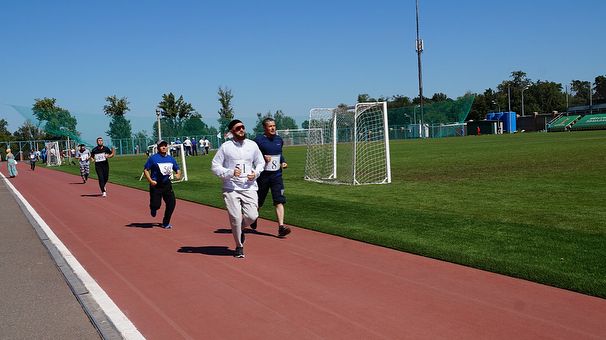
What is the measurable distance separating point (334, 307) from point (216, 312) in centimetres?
112

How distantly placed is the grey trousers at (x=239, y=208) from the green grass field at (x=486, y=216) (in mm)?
1944

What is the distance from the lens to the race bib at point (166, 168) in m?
11.5

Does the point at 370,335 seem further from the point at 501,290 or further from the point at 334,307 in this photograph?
the point at 501,290

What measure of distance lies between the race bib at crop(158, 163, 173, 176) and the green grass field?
2.27 m

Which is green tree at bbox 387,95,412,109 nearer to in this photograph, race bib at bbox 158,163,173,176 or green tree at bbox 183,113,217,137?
green tree at bbox 183,113,217,137

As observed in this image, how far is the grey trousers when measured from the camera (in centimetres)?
805

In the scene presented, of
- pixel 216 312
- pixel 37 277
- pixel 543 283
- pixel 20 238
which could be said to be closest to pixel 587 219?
pixel 543 283

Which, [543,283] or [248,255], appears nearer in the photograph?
[543,283]

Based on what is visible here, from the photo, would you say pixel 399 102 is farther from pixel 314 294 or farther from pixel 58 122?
pixel 314 294

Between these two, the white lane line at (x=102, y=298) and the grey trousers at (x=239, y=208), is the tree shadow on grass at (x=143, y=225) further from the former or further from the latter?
the grey trousers at (x=239, y=208)

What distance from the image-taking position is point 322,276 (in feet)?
22.9

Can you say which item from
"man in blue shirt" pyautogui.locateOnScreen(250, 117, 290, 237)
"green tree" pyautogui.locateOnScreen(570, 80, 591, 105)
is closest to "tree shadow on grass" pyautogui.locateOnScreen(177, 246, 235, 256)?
"man in blue shirt" pyautogui.locateOnScreen(250, 117, 290, 237)

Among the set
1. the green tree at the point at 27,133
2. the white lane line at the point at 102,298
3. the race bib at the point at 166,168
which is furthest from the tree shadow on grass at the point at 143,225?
the green tree at the point at 27,133

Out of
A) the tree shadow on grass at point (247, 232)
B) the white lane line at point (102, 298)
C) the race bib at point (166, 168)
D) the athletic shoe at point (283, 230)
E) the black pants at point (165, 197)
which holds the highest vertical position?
the race bib at point (166, 168)
